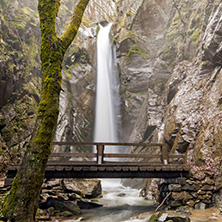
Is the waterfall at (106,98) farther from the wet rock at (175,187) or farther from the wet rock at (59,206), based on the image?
the wet rock at (175,187)

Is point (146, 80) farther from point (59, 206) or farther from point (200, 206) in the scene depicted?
point (59, 206)

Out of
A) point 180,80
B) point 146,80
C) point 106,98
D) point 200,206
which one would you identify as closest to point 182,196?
point 200,206

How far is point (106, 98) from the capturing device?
92.3 ft

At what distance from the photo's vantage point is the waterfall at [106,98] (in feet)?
85.4

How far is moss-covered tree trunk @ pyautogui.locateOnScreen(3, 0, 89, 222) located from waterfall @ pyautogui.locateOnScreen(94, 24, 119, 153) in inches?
810

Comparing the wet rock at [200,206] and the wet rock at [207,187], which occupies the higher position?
the wet rock at [207,187]

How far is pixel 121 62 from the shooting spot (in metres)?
29.5

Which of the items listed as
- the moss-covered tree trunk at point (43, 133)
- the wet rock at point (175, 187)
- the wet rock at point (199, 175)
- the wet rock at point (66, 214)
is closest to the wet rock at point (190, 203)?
the wet rock at point (175, 187)

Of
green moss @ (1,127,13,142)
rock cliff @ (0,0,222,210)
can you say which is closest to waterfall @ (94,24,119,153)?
rock cliff @ (0,0,222,210)

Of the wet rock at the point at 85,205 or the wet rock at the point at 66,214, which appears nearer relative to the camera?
the wet rock at the point at 66,214

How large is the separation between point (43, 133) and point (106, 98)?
23.6m

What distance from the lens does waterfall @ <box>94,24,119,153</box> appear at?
26.0 meters

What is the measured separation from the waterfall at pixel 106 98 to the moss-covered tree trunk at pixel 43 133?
20.6m

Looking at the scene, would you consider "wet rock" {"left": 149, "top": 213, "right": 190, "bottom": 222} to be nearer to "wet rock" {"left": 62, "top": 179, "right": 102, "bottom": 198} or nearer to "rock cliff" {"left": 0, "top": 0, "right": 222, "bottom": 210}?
"rock cliff" {"left": 0, "top": 0, "right": 222, "bottom": 210}
